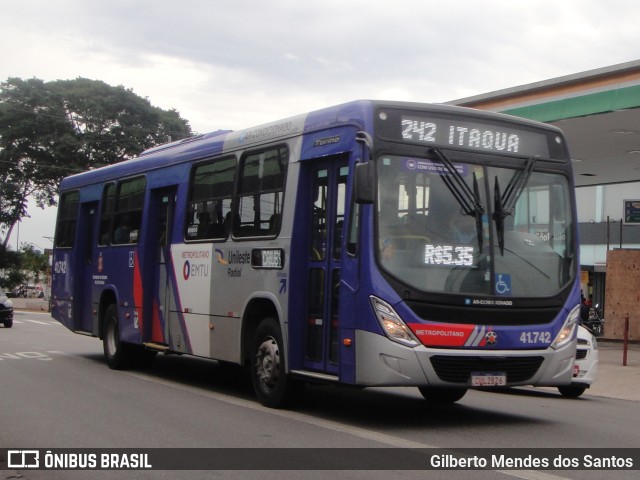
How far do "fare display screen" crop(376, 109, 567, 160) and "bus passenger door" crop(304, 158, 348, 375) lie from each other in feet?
2.35

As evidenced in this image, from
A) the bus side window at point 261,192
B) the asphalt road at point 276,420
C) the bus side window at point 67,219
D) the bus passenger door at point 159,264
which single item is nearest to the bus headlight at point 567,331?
the asphalt road at point 276,420

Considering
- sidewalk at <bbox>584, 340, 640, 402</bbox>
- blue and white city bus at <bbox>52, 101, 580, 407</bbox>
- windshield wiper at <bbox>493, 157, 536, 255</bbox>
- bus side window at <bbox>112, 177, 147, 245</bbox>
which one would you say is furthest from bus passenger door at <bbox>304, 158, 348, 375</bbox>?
sidewalk at <bbox>584, 340, 640, 402</bbox>

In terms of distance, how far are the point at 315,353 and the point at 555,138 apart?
11.9 ft

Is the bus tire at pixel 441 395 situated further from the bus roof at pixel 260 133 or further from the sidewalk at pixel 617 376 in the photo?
the sidewalk at pixel 617 376

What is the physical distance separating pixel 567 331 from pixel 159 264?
6736mm

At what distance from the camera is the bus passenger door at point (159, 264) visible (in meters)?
14.1

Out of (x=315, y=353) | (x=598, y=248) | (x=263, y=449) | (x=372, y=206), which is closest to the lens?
(x=263, y=449)

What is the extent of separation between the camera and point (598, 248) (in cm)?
4197

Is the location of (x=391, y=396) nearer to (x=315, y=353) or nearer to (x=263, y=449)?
(x=315, y=353)

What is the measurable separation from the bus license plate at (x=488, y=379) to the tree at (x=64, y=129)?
41.5 meters

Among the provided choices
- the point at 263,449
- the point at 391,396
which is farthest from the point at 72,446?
the point at 391,396

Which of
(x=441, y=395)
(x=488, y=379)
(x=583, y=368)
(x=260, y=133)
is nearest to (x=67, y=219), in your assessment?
(x=260, y=133)

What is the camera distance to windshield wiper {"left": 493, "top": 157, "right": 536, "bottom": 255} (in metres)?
9.78

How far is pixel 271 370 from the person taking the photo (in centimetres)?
1086
